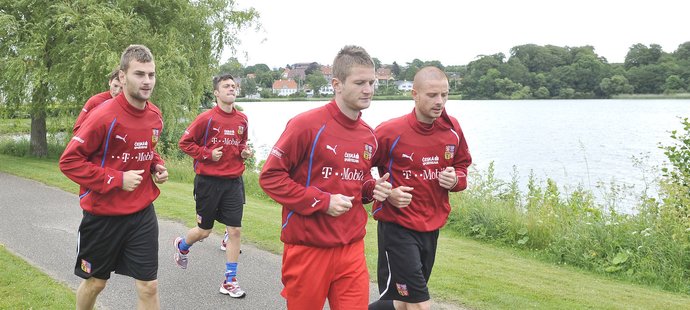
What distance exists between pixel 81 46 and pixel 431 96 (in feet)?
59.4

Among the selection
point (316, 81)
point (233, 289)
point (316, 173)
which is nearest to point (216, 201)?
point (233, 289)

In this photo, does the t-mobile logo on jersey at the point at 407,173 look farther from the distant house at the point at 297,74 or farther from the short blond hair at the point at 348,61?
the distant house at the point at 297,74

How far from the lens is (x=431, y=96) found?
14.6 ft

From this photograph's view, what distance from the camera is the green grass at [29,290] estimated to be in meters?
5.74

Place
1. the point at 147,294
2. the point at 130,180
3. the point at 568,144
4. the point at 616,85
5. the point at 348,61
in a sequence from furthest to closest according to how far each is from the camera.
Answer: the point at 616,85 < the point at 568,144 < the point at 147,294 < the point at 130,180 < the point at 348,61

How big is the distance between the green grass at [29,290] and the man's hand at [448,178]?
3945 mm

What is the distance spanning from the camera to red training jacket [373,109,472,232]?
4.52 metres

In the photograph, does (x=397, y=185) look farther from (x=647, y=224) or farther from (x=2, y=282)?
(x=647, y=224)

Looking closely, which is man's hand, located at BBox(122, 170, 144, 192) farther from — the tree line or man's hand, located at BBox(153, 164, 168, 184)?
the tree line

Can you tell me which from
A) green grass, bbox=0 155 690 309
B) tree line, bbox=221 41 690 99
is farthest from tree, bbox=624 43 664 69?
green grass, bbox=0 155 690 309

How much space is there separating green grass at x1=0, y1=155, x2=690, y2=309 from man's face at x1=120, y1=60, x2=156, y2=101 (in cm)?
284

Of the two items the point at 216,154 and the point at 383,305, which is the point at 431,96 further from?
the point at 216,154

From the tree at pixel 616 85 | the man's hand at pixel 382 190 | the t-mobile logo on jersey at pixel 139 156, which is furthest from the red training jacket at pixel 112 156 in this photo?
the tree at pixel 616 85

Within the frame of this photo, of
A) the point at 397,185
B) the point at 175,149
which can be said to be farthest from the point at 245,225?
the point at 175,149
